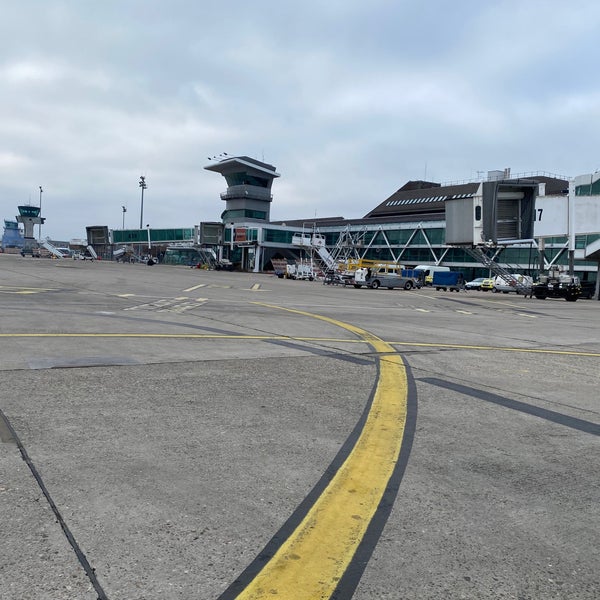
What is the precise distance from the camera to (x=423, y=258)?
90188mm

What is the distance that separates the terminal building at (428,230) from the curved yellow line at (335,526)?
4129 centimetres

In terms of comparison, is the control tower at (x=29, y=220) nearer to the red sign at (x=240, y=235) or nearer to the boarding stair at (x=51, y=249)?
the boarding stair at (x=51, y=249)

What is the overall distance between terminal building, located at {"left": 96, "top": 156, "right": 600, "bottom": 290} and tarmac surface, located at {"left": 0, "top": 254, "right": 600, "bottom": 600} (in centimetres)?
3804

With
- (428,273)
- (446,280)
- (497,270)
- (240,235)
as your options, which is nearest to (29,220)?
(240,235)

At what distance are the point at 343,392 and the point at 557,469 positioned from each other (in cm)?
298

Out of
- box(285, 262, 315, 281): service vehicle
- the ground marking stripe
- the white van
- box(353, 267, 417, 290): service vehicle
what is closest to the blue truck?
the white van

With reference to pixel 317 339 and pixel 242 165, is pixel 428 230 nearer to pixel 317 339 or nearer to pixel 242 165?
pixel 242 165

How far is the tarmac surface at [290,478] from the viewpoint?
2857 mm

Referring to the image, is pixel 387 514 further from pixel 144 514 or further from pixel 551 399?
pixel 551 399

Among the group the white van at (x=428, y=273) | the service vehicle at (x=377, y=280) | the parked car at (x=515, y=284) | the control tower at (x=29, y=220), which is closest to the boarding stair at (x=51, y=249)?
the control tower at (x=29, y=220)

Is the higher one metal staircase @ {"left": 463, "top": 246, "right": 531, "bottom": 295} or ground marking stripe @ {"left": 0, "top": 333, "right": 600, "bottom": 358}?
metal staircase @ {"left": 463, "top": 246, "right": 531, "bottom": 295}

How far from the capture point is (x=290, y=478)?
13.5 ft

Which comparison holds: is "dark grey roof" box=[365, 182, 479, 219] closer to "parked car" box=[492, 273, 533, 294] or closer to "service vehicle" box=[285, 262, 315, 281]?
"service vehicle" box=[285, 262, 315, 281]

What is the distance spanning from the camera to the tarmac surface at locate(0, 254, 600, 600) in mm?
2857
